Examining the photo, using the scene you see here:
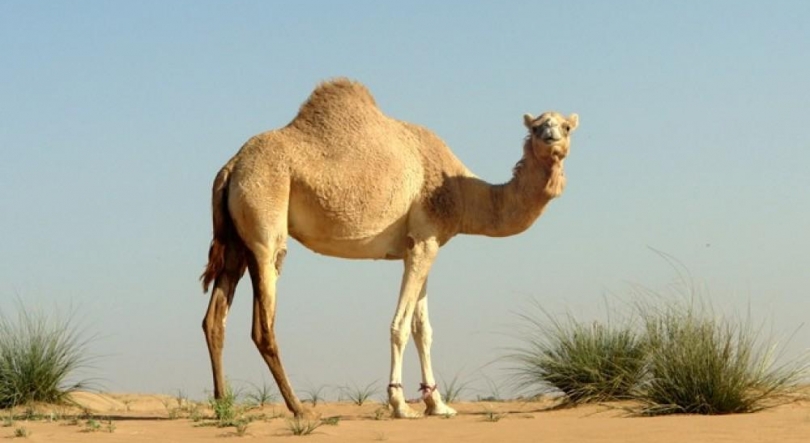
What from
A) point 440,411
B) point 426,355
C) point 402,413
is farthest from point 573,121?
point 402,413

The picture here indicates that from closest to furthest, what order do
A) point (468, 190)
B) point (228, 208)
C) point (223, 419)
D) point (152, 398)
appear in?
point (223, 419) < point (228, 208) < point (468, 190) < point (152, 398)

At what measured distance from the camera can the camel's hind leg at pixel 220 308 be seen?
485 inches

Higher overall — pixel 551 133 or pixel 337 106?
pixel 337 106

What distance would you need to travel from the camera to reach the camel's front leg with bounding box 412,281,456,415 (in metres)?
12.6

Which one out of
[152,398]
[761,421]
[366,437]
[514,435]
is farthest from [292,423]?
[152,398]

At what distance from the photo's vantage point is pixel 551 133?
40.9 ft

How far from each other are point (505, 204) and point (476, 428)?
129 inches

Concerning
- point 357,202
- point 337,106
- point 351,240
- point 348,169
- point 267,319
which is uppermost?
point 337,106

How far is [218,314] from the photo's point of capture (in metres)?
12.4

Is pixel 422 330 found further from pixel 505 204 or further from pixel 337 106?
pixel 337 106

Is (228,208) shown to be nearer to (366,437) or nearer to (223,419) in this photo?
→ (223,419)

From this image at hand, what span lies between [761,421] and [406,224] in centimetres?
418

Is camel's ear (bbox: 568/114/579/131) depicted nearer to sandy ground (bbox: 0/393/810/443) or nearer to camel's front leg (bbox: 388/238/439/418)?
camel's front leg (bbox: 388/238/439/418)

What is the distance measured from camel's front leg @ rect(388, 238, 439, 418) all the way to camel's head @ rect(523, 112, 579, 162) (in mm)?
1347
